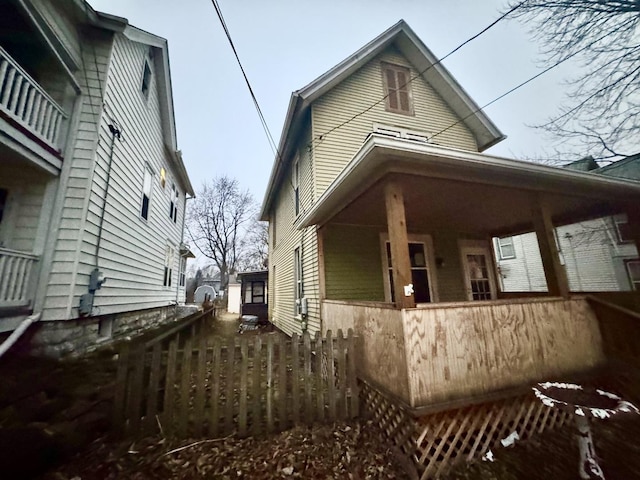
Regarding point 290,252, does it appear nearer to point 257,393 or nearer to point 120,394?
point 257,393

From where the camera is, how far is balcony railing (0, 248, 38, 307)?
3.83 meters

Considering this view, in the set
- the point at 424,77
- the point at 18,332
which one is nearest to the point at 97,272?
the point at 18,332

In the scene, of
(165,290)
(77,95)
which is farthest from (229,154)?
(77,95)

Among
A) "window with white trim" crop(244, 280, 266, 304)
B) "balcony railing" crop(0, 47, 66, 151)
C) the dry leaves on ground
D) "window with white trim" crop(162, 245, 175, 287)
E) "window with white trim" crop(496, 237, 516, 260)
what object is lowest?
the dry leaves on ground

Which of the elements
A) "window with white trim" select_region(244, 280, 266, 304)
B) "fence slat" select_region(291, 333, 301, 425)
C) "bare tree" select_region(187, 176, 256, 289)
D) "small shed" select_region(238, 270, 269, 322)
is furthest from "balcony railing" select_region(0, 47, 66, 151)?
"bare tree" select_region(187, 176, 256, 289)

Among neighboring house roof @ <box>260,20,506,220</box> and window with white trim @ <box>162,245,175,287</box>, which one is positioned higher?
neighboring house roof @ <box>260,20,506,220</box>

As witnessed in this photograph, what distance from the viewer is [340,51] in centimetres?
1043

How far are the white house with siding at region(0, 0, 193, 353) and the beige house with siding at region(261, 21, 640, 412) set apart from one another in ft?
14.2

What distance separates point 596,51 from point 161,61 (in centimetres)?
1323

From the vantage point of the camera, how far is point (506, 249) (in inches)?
725

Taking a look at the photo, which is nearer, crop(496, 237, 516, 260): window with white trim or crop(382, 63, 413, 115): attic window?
crop(382, 63, 413, 115): attic window

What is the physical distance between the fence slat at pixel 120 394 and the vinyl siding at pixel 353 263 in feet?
13.5

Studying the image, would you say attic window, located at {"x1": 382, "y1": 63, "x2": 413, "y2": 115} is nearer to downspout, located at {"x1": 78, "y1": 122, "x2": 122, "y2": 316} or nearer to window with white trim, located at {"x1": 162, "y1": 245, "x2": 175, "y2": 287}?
downspout, located at {"x1": 78, "y1": 122, "x2": 122, "y2": 316}

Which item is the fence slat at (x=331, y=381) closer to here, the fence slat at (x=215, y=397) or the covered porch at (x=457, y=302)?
the covered porch at (x=457, y=302)
